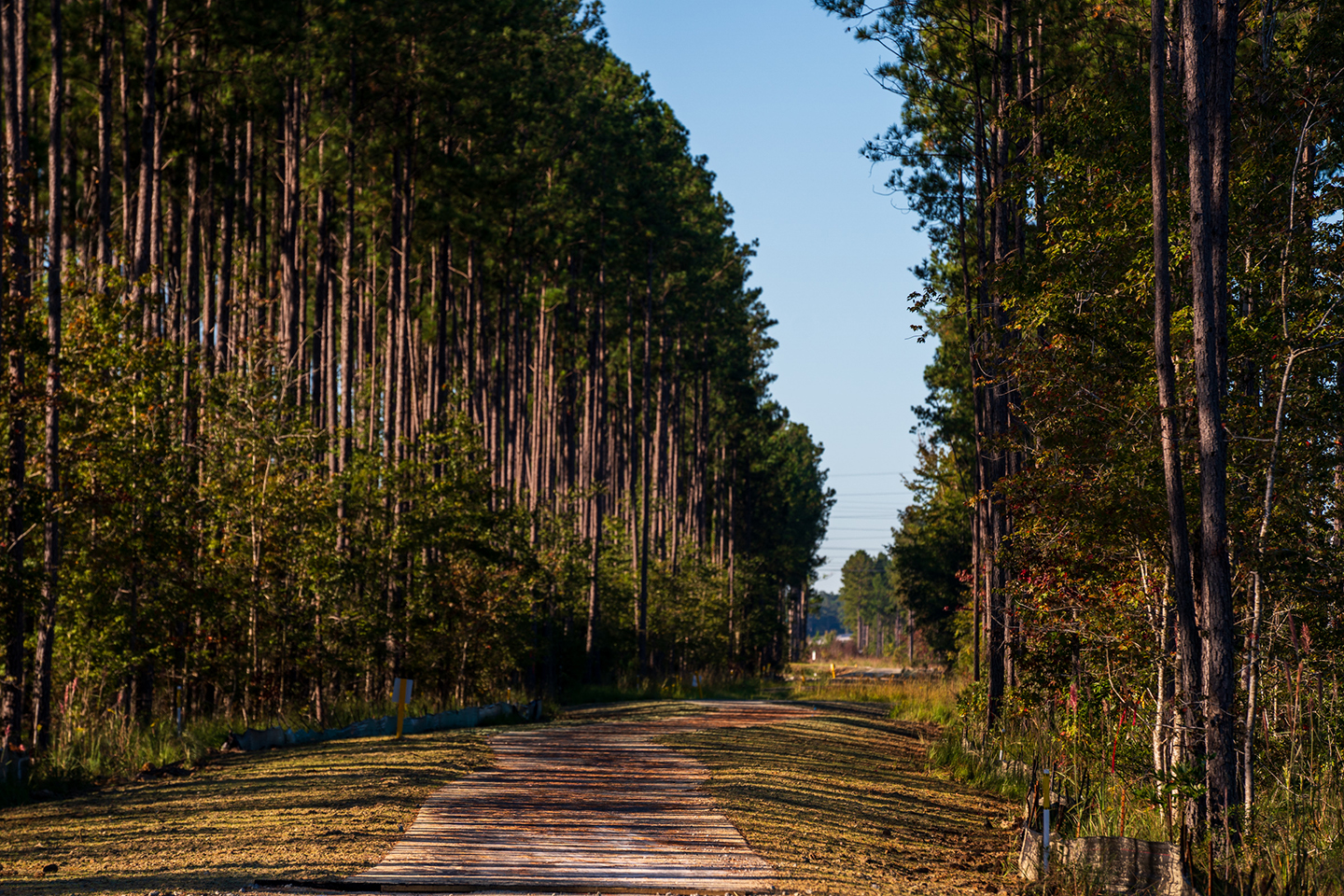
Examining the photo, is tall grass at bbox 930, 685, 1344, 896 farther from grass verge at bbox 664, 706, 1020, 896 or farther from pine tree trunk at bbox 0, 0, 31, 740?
pine tree trunk at bbox 0, 0, 31, 740

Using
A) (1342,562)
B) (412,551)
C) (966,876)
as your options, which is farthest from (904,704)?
(966,876)

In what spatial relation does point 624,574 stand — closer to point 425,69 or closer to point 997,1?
point 425,69

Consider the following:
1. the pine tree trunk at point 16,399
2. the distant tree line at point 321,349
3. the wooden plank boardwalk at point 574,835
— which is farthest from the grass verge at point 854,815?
the pine tree trunk at point 16,399

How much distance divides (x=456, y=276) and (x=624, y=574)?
1257cm

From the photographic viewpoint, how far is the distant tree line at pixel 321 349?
1595 centimetres

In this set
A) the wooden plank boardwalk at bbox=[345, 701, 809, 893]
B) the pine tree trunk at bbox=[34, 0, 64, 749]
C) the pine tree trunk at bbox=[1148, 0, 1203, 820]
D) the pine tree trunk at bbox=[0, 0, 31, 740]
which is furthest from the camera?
the pine tree trunk at bbox=[34, 0, 64, 749]

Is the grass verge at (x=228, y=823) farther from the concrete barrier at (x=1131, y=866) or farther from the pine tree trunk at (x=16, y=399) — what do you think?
the concrete barrier at (x=1131, y=866)

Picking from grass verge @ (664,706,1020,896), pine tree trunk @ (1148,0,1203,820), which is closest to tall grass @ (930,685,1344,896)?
pine tree trunk @ (1148,0,1203,820)

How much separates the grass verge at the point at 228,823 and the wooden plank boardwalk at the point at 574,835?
1.24 feet

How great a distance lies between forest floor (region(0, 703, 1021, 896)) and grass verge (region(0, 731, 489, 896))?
0.03 m

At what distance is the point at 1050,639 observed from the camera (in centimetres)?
1465

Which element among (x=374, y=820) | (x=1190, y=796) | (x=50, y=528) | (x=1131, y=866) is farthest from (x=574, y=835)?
(x=50, y=528)

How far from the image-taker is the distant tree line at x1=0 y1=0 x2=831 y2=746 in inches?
628

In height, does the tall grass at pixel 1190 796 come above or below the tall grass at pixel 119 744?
above
